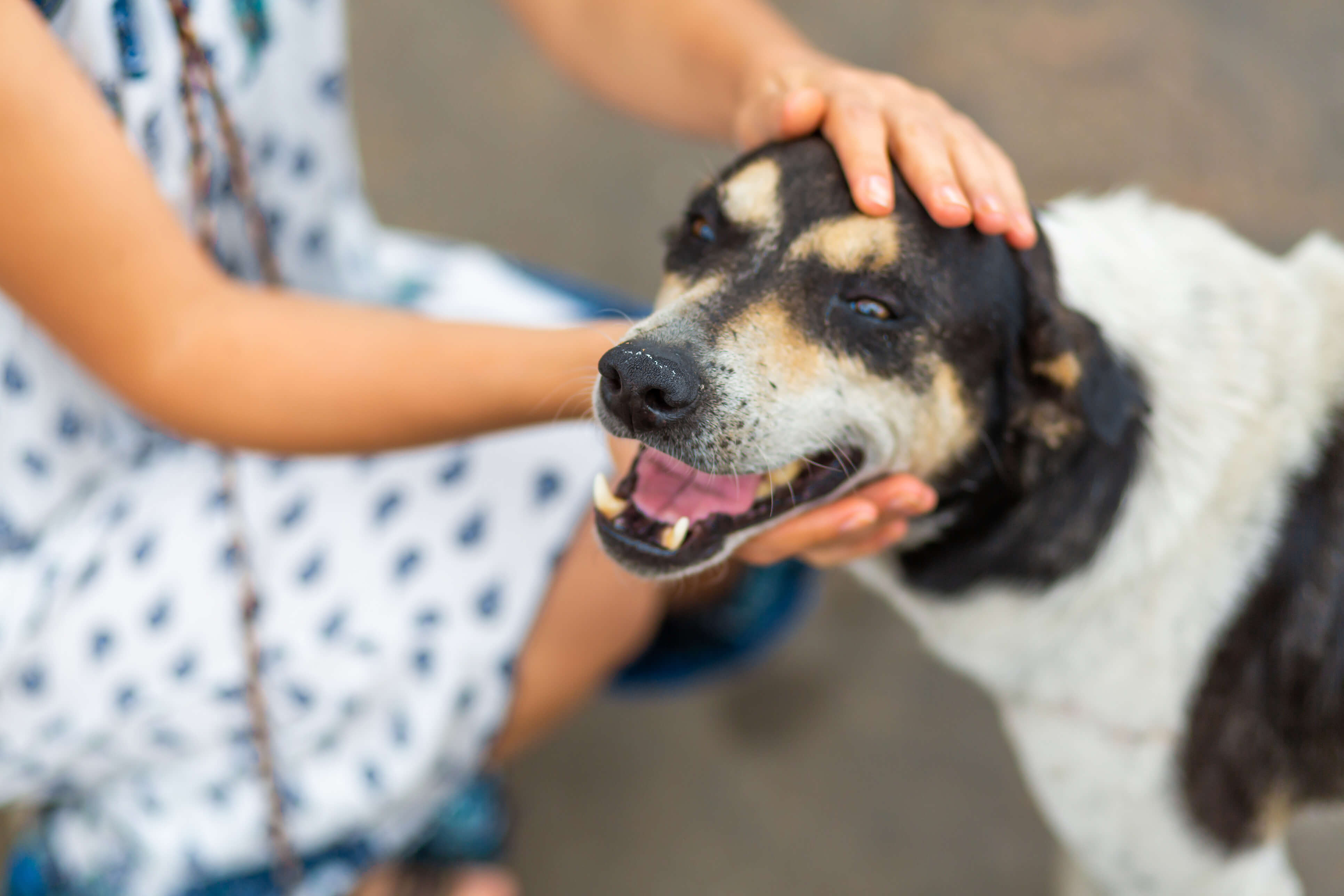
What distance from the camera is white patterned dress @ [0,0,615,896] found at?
1.79 meters

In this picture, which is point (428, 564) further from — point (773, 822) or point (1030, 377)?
point (773, 822)

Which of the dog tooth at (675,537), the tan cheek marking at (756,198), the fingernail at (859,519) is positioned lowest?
the dog tooth at (675,537)

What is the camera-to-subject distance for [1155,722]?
172 cm

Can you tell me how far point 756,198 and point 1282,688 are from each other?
1.17 meters

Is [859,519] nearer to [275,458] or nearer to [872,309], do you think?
[872,309]

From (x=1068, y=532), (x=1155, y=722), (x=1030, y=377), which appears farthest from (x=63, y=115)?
(x=1155, y=722)

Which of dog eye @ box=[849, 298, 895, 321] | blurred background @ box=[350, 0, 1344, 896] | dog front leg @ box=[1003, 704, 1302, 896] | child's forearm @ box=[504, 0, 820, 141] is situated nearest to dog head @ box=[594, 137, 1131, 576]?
dog eye @ box=[849, 298, 895, 321]

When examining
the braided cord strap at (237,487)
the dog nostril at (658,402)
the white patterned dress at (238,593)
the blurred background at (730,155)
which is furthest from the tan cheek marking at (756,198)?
the blurred background at (730,155)

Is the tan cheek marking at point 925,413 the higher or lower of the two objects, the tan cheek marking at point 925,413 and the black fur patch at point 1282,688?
the higher

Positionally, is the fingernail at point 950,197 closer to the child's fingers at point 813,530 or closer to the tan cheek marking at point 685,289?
the tan cheek marking at point 685,289

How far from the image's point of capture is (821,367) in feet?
5.02

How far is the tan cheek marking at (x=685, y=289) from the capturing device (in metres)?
1.55

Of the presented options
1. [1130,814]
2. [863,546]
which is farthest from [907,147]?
[1130,814]

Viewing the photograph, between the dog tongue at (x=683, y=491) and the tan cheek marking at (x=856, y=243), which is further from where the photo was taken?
the dog tongue at (x=683, y=491)
